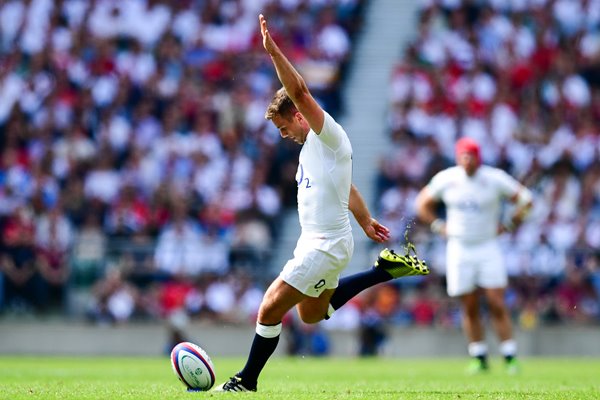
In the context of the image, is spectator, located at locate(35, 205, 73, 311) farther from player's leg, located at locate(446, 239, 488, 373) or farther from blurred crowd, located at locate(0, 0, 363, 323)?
player's leg, located at locate(446, 239, 488, 373)

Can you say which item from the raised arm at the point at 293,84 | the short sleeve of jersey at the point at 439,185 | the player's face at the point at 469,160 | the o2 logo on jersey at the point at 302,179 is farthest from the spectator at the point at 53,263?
the raised arm at the point at 293,84

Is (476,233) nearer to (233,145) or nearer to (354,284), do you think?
(354,284)

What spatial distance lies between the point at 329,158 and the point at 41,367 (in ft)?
28.8

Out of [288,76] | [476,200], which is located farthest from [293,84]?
[476,200]

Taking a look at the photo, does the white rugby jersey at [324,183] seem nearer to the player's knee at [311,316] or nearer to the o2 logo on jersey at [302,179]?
the o2 logo on jersey at [302,179]

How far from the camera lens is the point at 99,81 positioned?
2734 centimetres

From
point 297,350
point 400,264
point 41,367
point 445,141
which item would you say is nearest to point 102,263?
point 297,350

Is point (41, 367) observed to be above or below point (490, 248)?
below

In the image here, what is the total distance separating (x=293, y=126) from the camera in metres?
10.6

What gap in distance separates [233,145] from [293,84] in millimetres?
16168

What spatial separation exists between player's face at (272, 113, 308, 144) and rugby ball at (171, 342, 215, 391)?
2089mm

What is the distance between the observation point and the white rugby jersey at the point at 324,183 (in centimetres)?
1050

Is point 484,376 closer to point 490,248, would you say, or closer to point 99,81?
point 490,248

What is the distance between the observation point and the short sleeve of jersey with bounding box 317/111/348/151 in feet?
33.7
